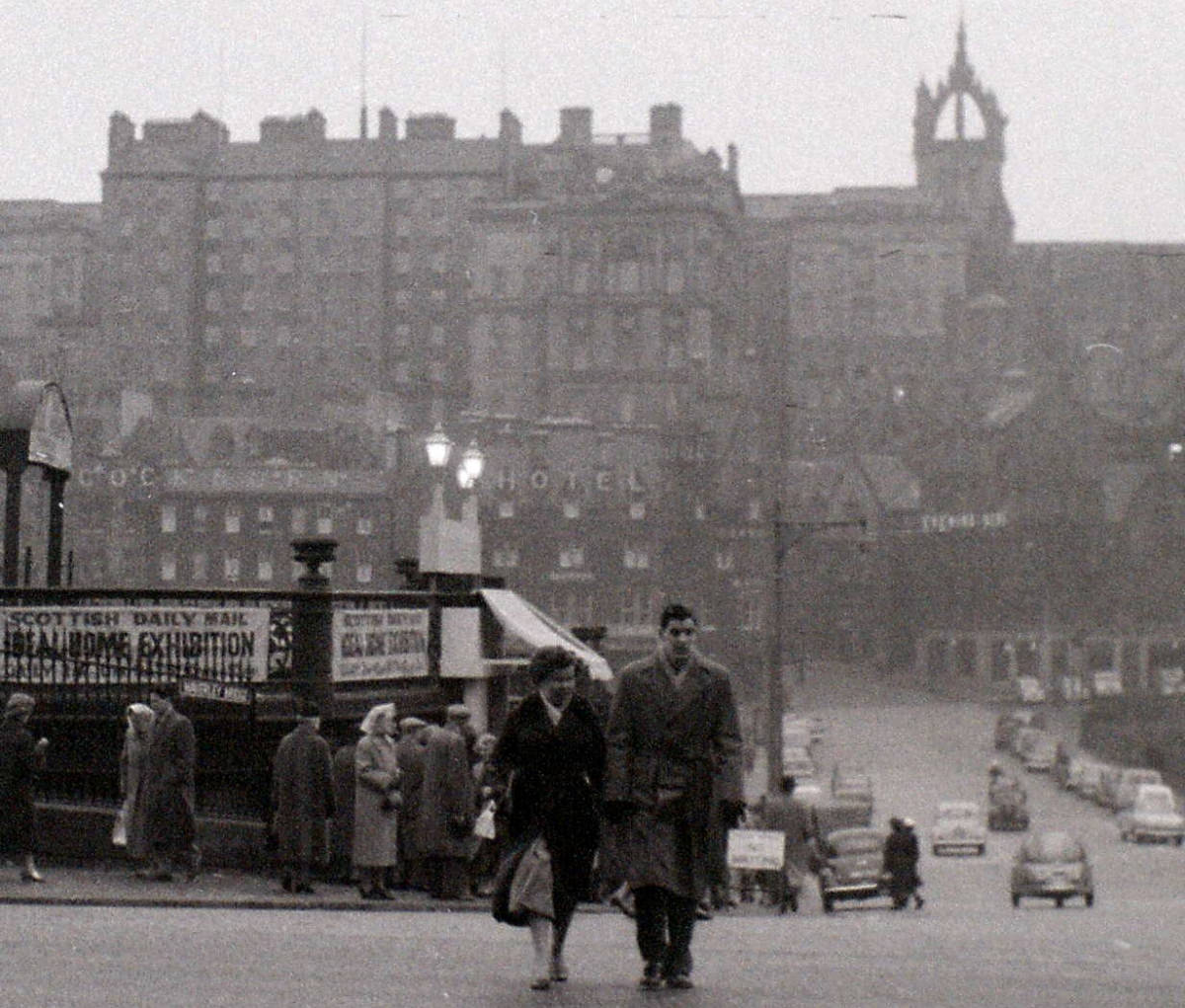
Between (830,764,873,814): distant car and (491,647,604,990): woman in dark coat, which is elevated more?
(491,647,604,990): woman in dark coat

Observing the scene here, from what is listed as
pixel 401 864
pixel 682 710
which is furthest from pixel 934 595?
pixel 682 710

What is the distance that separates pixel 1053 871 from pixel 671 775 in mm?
28953

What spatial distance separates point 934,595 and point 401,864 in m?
119

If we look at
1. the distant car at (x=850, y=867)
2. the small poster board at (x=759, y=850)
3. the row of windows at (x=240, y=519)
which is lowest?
the distant car at (x=850, y=867)

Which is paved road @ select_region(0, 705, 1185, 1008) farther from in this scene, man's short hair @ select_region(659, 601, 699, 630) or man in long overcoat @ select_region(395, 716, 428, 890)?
man's short hair @ select_region(659, 601, 699, 630)

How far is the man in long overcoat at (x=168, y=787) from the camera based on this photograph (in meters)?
20.6

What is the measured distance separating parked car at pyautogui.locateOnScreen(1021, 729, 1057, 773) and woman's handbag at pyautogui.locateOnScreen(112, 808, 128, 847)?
76.0 meters

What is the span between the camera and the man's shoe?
484 inches

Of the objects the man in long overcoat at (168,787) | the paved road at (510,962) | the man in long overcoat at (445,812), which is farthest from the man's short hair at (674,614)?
the man in long overcoat at (168,787)

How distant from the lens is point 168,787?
20.7 m

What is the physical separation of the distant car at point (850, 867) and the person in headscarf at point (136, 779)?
18951 mm

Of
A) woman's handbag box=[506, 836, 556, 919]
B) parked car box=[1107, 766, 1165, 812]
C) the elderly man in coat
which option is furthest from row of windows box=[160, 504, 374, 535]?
the elderly man in coat

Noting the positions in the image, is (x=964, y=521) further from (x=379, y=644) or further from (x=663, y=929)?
(x=663, y=929)

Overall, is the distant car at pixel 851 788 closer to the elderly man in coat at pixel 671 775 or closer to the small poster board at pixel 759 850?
the small poster board at pixel 759 850
